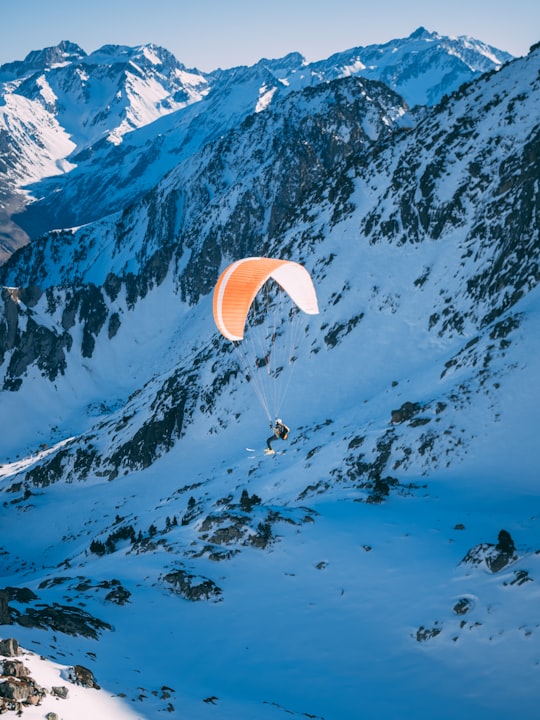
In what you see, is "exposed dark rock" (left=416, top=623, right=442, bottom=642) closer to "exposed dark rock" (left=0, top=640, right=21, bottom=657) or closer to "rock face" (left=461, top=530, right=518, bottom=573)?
"rock face" (left=461, top=530, right=518, bottom=573)

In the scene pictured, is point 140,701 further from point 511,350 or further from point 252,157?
point 252,157

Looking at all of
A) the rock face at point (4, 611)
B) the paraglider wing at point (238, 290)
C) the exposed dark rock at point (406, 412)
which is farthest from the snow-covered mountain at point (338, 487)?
the paraglider wing at point (238, 290)

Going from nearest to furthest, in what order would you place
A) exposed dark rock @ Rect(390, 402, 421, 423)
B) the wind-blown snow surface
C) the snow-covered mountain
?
1. the wind-blown snow surface
2. the snow-covered mountain
3. exposed dark rock @ Rect(390, 402, 421, 423)

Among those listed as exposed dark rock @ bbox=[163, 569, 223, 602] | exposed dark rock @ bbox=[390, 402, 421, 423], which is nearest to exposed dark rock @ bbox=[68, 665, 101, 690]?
exposed dark rock @ bbox=[163, 569, 223, 602]

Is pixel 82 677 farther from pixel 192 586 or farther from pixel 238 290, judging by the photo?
pixel 238 290

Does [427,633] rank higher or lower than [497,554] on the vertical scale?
lower

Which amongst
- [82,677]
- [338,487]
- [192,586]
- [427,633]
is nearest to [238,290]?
[192,586]

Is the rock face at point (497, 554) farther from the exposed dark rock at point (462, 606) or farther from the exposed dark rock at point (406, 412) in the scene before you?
the exposed dark rock at point (406, 412)

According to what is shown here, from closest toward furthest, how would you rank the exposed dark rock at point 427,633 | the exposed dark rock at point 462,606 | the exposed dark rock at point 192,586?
the exposed dark rock at point 427,633 < the exposed dark rock at point 462,606 < the exposed dark rock at point 192,586

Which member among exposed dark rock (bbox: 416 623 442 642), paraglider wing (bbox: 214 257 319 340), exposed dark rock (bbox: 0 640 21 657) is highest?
paraglider wing (bbox: 214 257 319 340)
